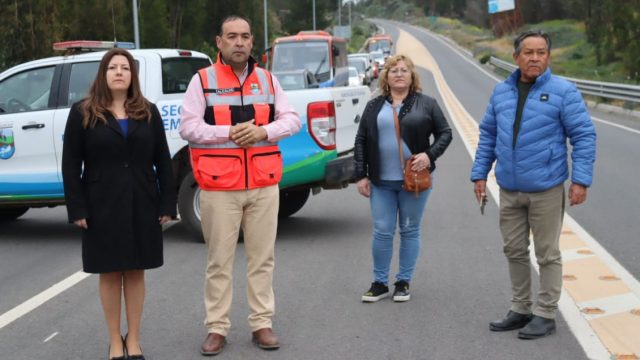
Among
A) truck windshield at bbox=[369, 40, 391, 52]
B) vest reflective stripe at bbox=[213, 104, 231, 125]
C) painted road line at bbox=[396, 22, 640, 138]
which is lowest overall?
painted road line at bbox=[396, 22, 640, 138]

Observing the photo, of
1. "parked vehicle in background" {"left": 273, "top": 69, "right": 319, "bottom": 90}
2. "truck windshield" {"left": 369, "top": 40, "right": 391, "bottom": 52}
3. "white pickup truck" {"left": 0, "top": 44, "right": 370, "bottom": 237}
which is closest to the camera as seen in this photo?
"white pickup truck" {"left": 0, "top": 44, "right": 370, "bottom": 237}

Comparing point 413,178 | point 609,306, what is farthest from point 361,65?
point 609,306

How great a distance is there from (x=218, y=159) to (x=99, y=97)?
31.7 inches

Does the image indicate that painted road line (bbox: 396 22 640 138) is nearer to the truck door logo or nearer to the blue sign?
the blue sign

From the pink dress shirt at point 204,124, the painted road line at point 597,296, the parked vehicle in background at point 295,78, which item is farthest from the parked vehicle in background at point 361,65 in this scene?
the pink dress shirt at point 204,124

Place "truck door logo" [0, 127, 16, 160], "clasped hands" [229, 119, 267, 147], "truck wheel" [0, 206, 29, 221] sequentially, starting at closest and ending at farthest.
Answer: "clasped hands" [229, 119, 267, 147] < "truck door logo" [0, 127, 16, 160] < "truck wheel" [0, 206, 29, 221]

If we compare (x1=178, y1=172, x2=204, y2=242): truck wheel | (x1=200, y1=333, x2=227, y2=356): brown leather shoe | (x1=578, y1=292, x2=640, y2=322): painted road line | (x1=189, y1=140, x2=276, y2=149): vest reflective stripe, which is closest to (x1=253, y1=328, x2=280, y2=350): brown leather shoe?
(x1=200, y1=333, x2=227, y2=356): brown leather shoe

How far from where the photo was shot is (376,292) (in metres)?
6.61

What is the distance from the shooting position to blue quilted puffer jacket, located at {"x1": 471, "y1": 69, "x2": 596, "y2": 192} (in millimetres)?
5500

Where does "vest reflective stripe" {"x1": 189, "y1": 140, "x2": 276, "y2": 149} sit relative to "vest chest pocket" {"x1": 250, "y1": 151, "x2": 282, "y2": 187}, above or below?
above

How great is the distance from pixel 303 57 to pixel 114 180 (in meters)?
23.8

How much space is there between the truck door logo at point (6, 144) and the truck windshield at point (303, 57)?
1945 cm

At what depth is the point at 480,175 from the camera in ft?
19.6

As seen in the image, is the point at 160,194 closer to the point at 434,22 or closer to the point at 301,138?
the point at 301,138
